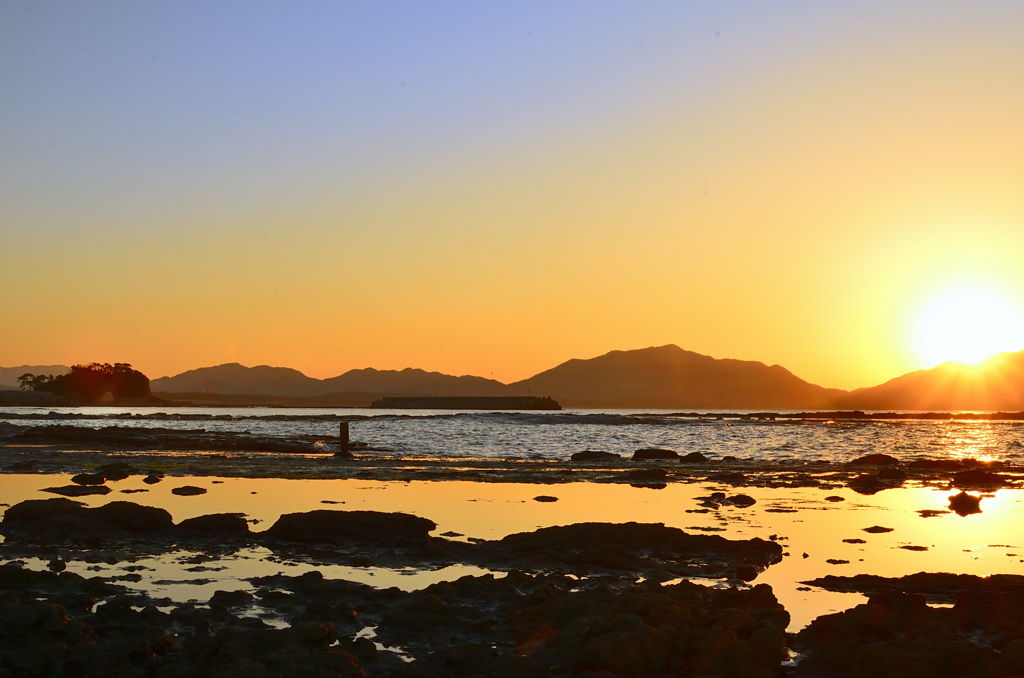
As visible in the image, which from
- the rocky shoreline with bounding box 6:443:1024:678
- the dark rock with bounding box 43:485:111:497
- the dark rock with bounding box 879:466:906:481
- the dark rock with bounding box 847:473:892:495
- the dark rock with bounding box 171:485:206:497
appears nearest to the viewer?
the rocky shoreline with bounding box 6:443:1024:678

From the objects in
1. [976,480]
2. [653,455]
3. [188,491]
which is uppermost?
[188,491]

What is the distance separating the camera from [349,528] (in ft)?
55.0

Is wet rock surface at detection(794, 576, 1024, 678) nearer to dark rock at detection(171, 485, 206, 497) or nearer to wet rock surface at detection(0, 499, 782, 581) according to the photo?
wet rock surface at detection(0, 499, 782, 581)

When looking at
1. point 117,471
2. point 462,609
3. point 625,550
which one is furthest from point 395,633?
point 117,471

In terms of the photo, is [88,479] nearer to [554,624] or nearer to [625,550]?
[625,550]

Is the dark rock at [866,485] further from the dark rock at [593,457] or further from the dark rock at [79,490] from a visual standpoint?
the dark rock at [79,490]

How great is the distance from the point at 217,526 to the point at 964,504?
19.3 m

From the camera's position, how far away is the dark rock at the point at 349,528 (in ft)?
53.9

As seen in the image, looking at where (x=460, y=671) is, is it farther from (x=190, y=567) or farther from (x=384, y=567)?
(x=190, y=567)

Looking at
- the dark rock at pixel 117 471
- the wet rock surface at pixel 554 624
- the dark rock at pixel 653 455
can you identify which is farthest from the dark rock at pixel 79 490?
the dark rock at pixel 653 455

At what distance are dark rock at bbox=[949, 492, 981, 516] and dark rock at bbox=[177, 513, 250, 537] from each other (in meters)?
18.1

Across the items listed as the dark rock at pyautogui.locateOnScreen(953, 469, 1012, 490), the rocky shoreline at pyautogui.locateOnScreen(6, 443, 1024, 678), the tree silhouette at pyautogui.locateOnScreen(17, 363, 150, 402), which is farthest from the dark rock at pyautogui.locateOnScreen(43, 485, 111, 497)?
the tree silhouette at pyautogui.locateOnScreen(17, 363, 150, 402)

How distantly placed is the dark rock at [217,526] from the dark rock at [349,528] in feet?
1.92

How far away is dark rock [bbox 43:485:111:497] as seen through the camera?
2335cm
